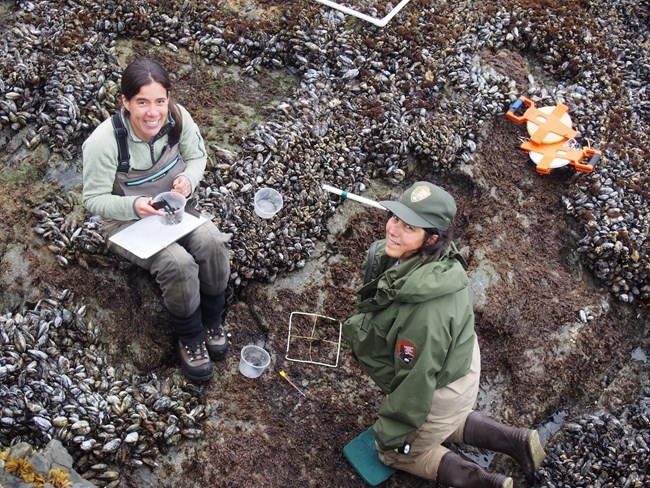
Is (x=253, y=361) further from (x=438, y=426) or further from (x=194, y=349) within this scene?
(x=438, y=426)

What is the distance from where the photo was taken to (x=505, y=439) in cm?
564

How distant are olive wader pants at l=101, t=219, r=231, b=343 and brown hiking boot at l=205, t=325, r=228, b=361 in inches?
11.2

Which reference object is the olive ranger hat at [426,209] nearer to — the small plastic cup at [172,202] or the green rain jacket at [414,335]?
the green rain jacket at [414,335]

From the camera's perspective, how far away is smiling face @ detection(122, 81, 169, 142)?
4867 millimetres

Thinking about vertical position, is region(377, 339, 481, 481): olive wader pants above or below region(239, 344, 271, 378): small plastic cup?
Answer: above

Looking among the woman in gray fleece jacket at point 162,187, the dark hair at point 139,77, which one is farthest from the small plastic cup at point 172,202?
the dark hair at point 139,77

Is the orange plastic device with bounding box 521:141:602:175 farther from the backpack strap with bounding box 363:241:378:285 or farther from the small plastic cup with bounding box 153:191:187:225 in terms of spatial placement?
the small plastic cup with bounding box 153:191:187:225

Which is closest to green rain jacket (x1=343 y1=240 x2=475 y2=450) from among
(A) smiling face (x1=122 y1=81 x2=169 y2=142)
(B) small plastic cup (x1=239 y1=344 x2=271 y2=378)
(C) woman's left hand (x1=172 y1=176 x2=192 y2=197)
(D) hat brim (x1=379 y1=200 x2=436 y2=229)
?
(D) hat brim (x1=379 y1=200 x2=436 y2=229)

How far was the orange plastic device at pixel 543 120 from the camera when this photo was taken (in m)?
7.88

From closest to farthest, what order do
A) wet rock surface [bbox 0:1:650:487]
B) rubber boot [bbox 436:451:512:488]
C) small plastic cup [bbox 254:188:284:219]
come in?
rubber boot [bbox 436:451:512:488], wet rock surface [bbox 0:1:650:487], small plastic cup [bbox 254:188:284:219]

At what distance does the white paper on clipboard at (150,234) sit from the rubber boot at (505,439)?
2847mm

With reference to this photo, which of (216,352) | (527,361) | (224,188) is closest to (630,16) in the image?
(527,361)

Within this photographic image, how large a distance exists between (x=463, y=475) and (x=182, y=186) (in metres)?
3.19

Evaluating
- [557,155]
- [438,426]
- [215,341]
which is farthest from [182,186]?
[557,155]
